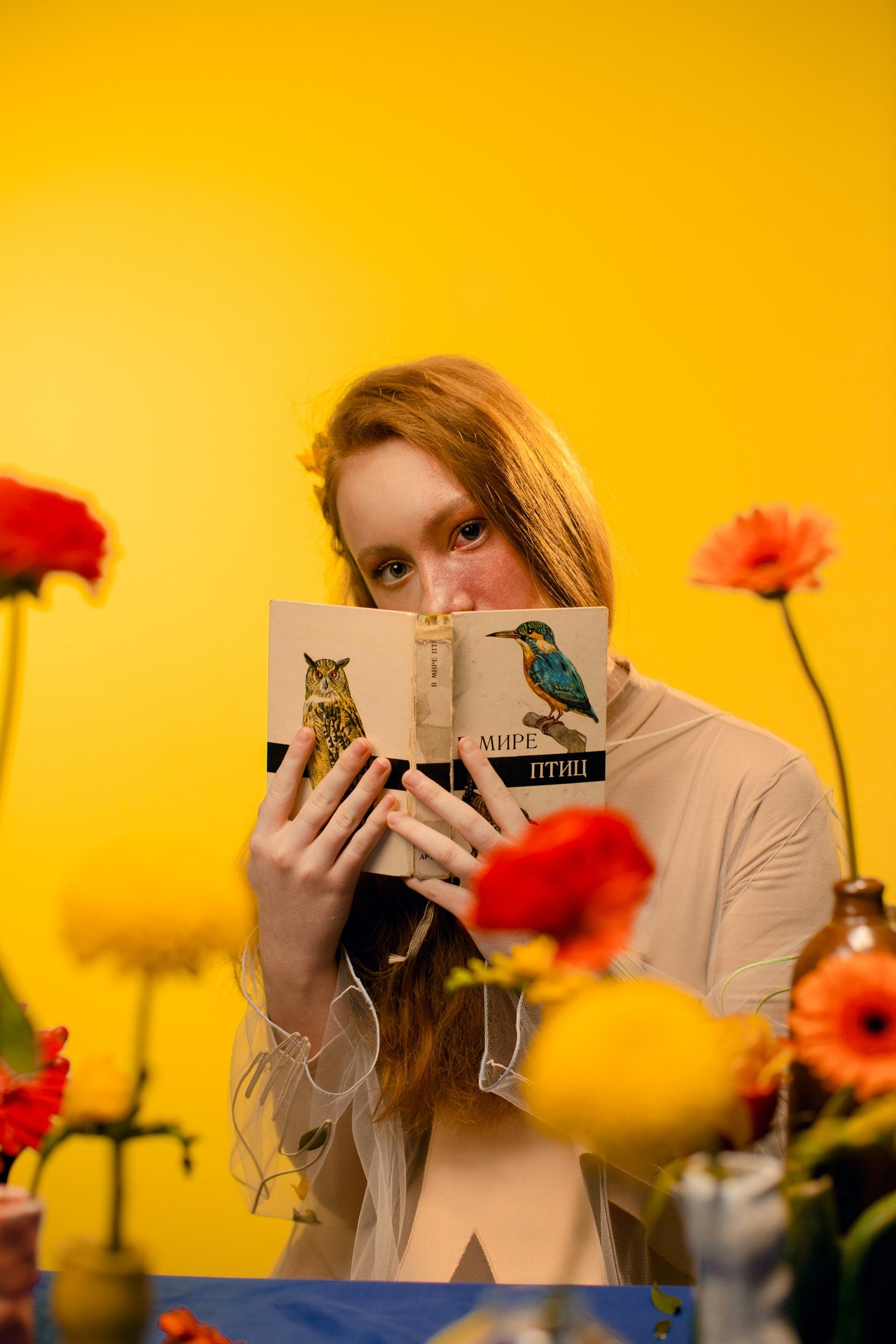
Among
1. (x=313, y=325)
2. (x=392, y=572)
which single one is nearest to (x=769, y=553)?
(x=392, y=572)

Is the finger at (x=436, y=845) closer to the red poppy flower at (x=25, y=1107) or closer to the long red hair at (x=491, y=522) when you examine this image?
the long red hair at (x=491, y=522)

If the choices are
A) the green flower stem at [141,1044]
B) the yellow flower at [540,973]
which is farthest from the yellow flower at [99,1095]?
the yellow flower at [540,973]

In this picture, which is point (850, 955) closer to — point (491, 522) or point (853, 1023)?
point (853, 1023)

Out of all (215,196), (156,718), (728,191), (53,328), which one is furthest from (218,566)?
(728,191)

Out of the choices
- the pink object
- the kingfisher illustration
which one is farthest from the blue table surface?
the kingfisher illustration

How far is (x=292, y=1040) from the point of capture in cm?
101

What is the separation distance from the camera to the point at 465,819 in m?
0.90

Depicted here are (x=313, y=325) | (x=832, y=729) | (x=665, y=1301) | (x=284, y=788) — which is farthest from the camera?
(x=313, y=325)

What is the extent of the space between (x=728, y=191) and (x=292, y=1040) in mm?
1618

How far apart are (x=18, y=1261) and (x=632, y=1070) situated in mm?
213

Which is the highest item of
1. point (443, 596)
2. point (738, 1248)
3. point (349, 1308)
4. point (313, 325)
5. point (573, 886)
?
point (313, 325)

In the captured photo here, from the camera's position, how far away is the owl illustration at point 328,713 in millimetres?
930

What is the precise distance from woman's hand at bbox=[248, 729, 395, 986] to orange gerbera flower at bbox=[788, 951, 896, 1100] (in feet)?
1.90

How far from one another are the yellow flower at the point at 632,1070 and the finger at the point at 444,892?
1.80 ft
